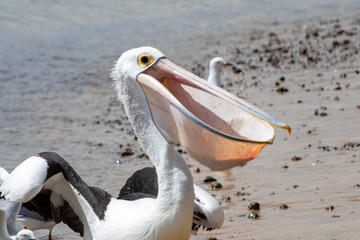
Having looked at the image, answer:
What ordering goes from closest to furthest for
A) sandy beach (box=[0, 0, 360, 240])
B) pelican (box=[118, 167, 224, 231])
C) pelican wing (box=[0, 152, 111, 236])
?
pelican wing (box=[0, 152, 111, 236]), pelican (box=[118, 167, 224, 231]), sandy beach (box=[0, 0, 360, 240])

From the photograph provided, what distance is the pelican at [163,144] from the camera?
3428mm

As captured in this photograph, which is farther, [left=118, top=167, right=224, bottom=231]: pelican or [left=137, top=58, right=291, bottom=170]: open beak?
[left=118, top=167, right=224, bottom=231]: pelican

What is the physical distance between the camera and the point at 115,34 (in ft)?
52.2

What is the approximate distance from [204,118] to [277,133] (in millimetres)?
3935

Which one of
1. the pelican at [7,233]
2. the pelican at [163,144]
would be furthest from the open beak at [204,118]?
the pelican at [7,233]

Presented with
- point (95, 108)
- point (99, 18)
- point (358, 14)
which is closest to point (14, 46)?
point (99, 18)

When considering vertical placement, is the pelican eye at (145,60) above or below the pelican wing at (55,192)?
above

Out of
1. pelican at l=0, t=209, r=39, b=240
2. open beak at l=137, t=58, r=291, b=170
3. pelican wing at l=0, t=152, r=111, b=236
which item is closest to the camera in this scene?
open beak at l=137, t=58, r=291, b=170

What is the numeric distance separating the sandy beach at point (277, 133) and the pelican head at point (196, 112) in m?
1.42

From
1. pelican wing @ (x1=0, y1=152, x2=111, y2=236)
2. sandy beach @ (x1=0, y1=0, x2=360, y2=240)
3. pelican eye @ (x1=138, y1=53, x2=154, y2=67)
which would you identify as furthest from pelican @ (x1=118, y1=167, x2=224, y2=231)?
pelican eye @ (x1=138, y1=53, x2=154, y2=67)

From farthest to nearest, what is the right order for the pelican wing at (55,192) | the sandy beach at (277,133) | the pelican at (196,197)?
the sandy beach at (277,133) → the pelican at (196,197) → the pelican wing at (55,192)

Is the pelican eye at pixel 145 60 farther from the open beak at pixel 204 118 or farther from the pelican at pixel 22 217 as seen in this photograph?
the pelican at pixel 22 217

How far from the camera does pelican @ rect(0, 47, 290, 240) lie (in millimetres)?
3428

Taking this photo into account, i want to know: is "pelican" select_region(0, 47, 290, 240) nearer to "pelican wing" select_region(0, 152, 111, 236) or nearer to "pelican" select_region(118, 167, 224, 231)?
"pelican wing" select_region(0, 152, 111, 236)
